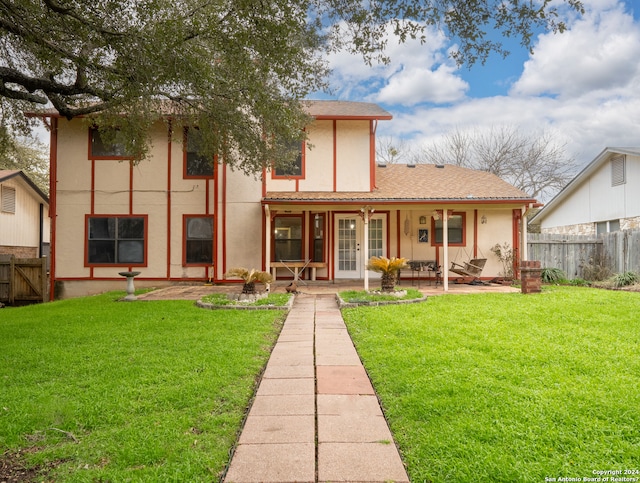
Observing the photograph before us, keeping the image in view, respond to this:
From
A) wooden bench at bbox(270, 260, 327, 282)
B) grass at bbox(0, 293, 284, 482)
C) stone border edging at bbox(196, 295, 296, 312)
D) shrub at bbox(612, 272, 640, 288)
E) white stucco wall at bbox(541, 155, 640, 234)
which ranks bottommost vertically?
grass at bbox(0, 293, 284, 482)

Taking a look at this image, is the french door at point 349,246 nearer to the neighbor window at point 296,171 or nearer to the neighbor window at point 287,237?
the neighbor window at point 287,237

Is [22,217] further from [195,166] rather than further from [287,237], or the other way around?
[287,237]

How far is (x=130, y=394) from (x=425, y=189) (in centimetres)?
1090

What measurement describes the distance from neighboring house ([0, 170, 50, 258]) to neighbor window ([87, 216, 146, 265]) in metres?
6.69

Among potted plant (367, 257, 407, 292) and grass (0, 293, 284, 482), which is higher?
potted plant (367, 257, 407, 292)

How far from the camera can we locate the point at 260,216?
39.5 ft

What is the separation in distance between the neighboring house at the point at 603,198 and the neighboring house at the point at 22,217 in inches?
919

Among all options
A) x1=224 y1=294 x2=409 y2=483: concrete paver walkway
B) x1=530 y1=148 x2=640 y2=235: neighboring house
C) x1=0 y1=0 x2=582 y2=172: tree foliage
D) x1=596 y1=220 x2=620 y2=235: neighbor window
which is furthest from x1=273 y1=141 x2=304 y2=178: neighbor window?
x1=596 y1=220 x2=620 y2=235: neighbor window

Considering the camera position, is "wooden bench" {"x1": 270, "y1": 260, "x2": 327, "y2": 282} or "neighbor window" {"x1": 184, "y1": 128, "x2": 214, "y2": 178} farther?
"neighbor window" {"x1": 184, "y1": 128, "x2": 214, "y2": 178}

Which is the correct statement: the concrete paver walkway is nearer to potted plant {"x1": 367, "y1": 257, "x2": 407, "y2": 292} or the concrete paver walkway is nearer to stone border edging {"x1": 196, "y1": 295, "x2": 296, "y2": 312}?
stone border edging {"x1": 196, "y1": 295, "x2": 296, "y2": 312}

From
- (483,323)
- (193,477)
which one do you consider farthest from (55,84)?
(483,323)

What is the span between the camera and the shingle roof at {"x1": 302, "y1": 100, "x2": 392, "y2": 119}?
12.1m

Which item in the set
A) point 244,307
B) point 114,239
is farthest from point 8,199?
point 244,307

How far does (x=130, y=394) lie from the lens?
3.32 meters
